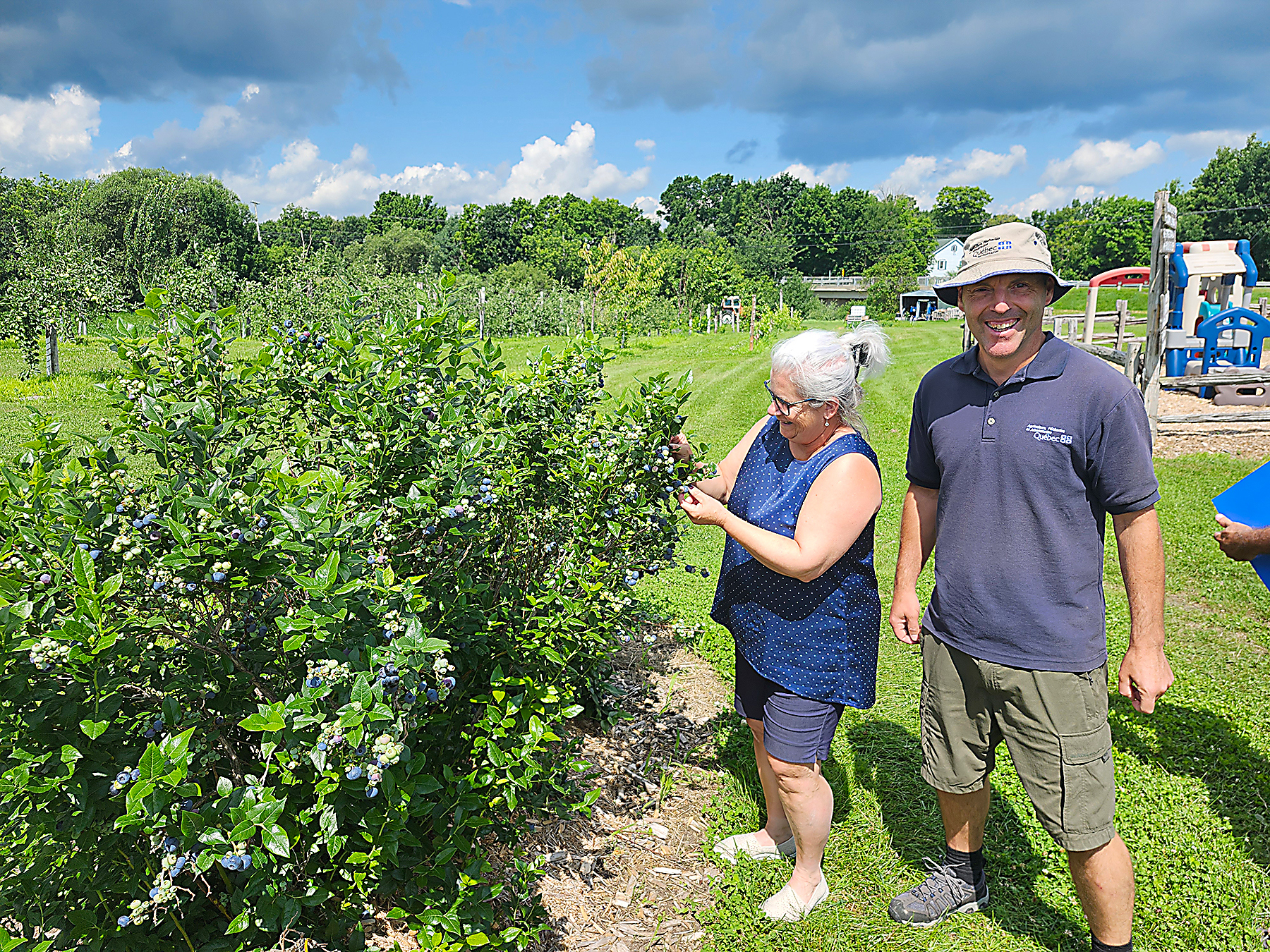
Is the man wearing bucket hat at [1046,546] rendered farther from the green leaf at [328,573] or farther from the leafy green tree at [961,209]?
the leafy green tree at [961,209]

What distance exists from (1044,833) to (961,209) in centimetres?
9893

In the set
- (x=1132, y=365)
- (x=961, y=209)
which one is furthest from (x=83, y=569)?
(x=961, y=209)

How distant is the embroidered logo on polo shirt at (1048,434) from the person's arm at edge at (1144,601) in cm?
26

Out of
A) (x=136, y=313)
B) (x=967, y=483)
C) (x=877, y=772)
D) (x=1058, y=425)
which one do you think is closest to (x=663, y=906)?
(x=877, y=772)

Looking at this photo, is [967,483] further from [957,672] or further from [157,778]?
[157,778]

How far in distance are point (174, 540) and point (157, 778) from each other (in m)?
0.49

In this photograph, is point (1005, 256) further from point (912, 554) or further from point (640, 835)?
point (640, 835)

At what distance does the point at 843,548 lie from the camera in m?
2.43

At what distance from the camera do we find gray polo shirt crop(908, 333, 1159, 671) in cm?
221

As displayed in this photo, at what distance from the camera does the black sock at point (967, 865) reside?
9.14 ft

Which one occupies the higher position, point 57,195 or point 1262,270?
point 57,195

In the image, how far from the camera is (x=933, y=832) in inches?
126

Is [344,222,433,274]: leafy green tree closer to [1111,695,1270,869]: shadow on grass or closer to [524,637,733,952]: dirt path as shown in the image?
[524,637,733,952]: dirt path

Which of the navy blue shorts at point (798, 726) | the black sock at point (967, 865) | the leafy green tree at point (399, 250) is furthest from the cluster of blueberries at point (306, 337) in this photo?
the leafy green tree at point (399, 250)
